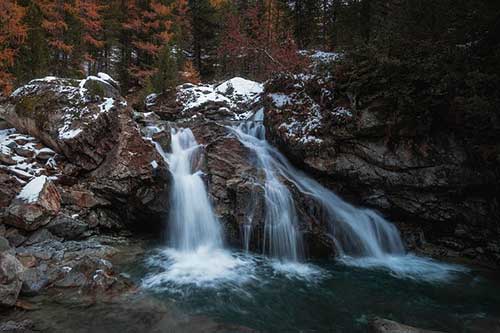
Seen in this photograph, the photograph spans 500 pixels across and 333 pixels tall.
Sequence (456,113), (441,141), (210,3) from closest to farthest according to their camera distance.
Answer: (456,113)
(441,141)
(210,3)

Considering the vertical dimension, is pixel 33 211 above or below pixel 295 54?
below

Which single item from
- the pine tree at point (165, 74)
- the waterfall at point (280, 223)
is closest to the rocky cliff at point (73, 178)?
the waterfall at point (280, 223)

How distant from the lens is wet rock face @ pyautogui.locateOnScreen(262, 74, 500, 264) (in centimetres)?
917

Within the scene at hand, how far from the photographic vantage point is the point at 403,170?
9.48 metres

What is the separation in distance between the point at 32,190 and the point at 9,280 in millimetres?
3220

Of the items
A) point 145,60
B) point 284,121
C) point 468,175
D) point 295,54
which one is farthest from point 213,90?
point 468,175

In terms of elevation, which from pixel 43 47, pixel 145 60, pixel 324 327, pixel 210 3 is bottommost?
pixel 324 327

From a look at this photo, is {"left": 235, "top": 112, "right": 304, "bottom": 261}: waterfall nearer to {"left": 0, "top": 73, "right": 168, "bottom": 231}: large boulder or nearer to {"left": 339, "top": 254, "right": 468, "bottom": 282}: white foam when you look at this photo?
{"left": 339, "top": 254, "right": 468, "bottom": 282}: white foam

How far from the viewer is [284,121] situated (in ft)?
36.8

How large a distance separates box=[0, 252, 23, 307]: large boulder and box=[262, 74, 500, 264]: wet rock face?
8.02 meters

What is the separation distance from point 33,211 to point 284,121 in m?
7.91

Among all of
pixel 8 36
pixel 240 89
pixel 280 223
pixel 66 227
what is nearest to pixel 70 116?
pixel 66 227

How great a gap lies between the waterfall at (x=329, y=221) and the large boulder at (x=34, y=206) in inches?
230

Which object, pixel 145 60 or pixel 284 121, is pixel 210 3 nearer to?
pixel 145 60
